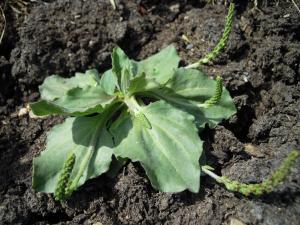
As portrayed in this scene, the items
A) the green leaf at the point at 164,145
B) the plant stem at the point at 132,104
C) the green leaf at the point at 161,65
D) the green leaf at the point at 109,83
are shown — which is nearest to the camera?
the green leaf at the point at 164,145

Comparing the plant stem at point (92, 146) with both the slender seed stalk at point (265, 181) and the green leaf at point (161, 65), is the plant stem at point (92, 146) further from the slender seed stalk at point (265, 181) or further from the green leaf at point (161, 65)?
the slender seed stalk at point (265, 181)

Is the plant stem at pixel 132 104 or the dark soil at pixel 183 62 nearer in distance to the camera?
the dark soil at pixel 183 62

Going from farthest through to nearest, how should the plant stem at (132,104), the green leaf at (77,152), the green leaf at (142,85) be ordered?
the plant stem at (132,104) → the green leaf at (142,85) → the green leaf at (77,152)

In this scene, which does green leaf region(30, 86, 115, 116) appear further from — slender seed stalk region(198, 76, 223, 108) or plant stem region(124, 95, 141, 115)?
slender seed stalk region(198, 76, 223, 108)

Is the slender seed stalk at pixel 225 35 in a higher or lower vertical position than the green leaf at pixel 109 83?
higher

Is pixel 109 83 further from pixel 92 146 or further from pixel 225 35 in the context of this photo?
pixel 225 35

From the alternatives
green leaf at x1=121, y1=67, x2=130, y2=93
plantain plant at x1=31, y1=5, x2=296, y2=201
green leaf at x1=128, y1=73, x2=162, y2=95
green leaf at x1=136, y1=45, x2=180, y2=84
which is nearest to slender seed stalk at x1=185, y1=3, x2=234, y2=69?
plantain plant at x1=31, y1=5, x2=296, y2=201

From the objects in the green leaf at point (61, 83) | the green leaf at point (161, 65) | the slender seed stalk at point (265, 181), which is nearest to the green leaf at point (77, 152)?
the green leaf at point (61, 83)

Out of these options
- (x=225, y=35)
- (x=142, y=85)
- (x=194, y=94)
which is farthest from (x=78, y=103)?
(x=225, y=35)
